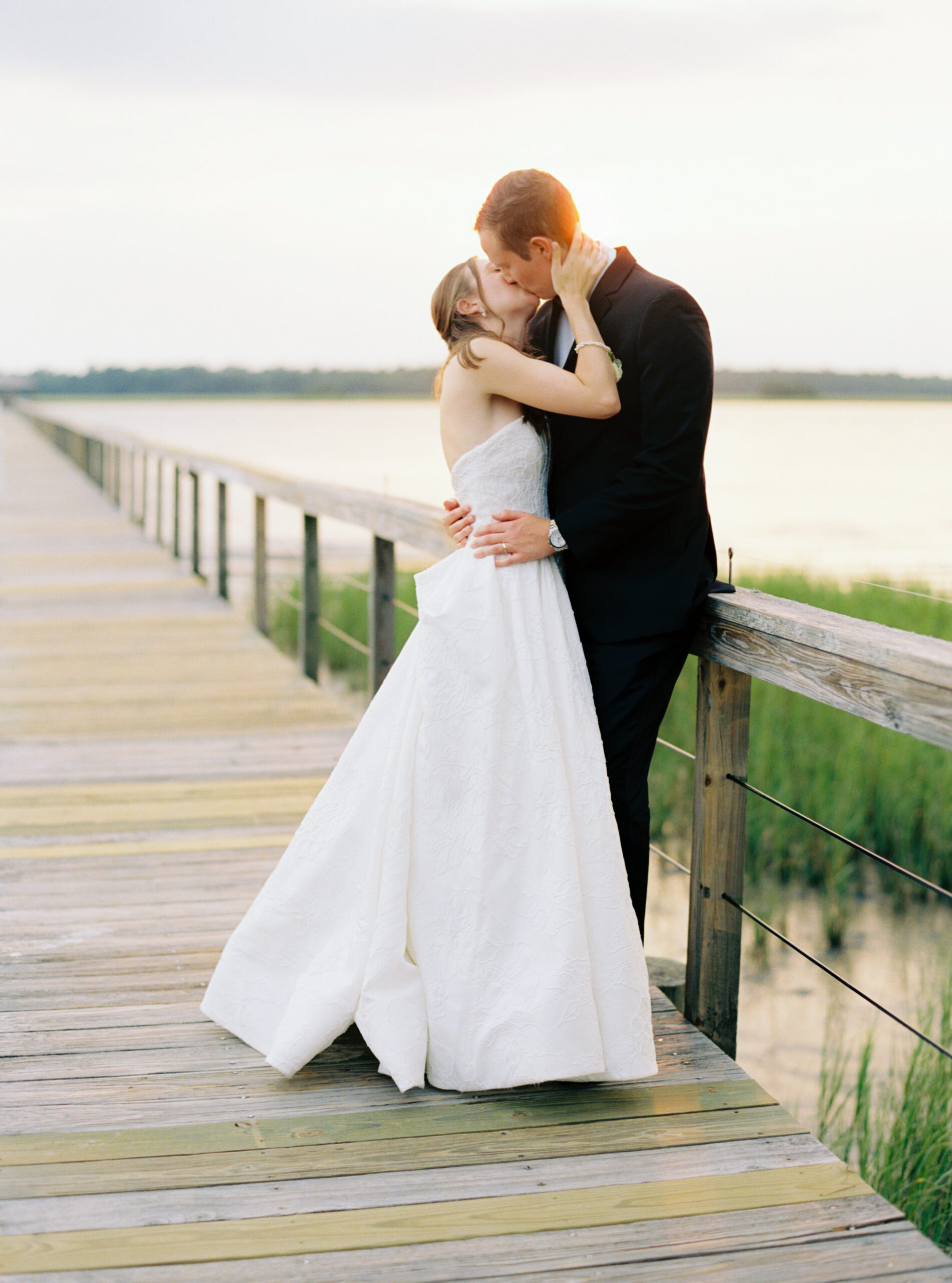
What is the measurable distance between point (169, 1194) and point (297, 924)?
0.54 metres

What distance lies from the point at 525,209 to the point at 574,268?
120 millimetres

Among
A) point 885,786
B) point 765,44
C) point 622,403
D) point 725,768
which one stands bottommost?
point 885,786

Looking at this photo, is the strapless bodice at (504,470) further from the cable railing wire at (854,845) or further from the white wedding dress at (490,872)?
the cable railing wire at (854,845)

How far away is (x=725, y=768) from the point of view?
2215 millimetres

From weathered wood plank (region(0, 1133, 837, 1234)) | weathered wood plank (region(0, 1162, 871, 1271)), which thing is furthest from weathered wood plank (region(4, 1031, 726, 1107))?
weathered wood plank (region(0, 1162, 871, 1271))

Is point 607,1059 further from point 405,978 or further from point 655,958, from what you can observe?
point 655,958

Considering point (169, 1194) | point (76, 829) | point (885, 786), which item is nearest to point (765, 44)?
point (885, 786)

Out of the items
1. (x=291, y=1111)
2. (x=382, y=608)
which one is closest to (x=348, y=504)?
(x=382, y=608)

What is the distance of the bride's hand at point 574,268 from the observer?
200 centimetres

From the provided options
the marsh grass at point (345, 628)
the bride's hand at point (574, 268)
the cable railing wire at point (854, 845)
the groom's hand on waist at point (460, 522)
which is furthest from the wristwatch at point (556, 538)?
the marsh grass at point (345, 628)

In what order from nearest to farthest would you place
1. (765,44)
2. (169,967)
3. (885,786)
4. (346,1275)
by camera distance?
(346,1275) → (169,967) → (885,786) → (765,44)

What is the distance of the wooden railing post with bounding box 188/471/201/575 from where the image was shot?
27.4 feet

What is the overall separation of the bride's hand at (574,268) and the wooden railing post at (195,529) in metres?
6.55

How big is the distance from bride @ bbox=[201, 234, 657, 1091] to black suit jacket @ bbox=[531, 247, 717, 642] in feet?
0.16
